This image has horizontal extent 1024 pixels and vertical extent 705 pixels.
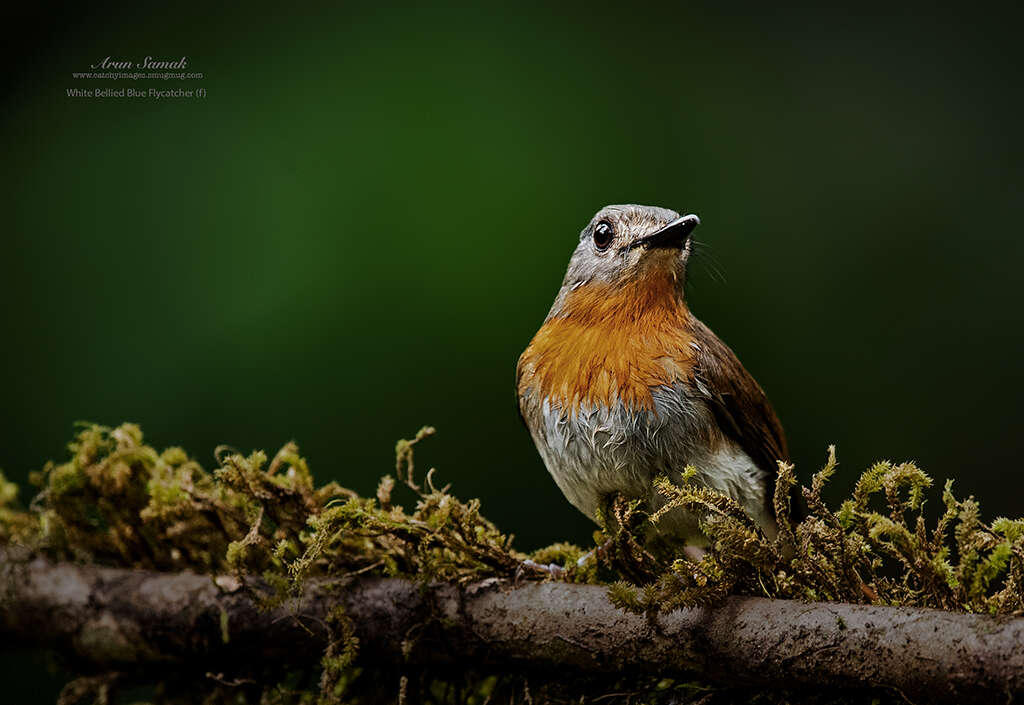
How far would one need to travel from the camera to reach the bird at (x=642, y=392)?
2.08 m

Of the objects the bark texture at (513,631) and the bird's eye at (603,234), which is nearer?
the bark texture at (513,631)

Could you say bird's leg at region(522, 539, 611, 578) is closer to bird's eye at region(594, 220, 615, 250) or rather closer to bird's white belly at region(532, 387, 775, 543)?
bird's white belly at region(532, 387, 775, 543)

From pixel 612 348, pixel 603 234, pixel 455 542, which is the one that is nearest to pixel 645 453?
pixel 612 348

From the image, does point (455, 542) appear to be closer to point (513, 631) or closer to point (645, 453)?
point (513, 631)

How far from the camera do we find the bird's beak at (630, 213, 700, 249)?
2.14 metres

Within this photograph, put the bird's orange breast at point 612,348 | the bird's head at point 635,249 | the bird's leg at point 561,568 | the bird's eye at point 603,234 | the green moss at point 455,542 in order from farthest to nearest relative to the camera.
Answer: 1. the bird's eye at point 603,234
2. the bird's head at point 635,249
3. the bird's orange breast at point 612,348
4. the bird's leg at point 561,568
5. the green moss at point 455,542

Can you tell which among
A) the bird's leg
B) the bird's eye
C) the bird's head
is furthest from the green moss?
the bird's eye

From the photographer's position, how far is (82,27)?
4.22m

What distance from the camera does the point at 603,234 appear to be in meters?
2.38

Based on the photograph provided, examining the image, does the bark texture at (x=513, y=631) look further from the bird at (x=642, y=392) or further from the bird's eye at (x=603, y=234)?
the bird's eye at (x=603, y=234)

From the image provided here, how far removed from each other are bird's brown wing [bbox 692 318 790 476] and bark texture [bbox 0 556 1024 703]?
532 mm

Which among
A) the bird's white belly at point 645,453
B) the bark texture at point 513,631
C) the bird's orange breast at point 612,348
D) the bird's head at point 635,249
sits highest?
the bird's head at point 635,249

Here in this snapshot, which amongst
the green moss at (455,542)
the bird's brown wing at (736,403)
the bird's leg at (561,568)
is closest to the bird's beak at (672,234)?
the bird's brown wing at (736,403)

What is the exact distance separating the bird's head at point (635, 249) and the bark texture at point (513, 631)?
2.46 feet
